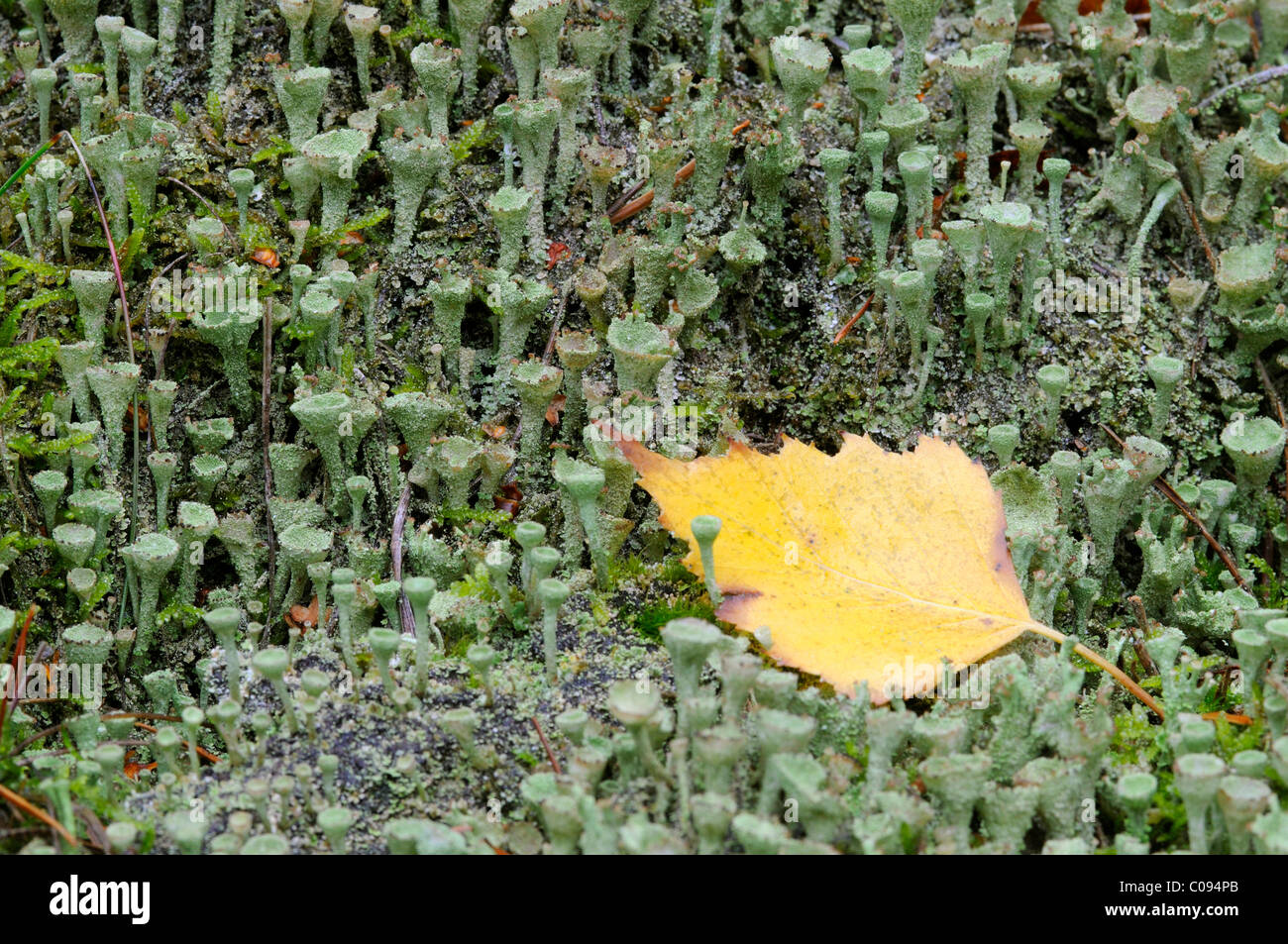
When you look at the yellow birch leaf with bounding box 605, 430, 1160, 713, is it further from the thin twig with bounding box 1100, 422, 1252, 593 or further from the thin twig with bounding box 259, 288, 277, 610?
the thin twig with bounding box 259, 288, 277, 610

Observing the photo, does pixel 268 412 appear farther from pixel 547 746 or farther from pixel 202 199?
pixel 547 746

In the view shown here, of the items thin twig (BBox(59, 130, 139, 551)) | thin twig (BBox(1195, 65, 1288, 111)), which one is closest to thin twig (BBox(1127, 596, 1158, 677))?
thin twig (BBox(1195, 65, 1288, 111))

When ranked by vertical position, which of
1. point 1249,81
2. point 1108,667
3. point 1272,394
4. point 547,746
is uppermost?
point 1249,81

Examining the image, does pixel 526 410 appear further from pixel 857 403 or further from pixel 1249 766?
pixel 1249 766


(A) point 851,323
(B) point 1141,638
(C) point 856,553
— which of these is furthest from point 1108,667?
(A) point 851,323

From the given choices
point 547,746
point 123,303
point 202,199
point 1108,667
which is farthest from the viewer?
point 202,199

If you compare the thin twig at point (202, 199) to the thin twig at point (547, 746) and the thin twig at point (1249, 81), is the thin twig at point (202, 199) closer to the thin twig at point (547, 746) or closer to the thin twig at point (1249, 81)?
the thin twig at point (547, 746)

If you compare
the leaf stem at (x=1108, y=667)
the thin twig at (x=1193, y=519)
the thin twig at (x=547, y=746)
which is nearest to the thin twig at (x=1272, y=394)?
the thin twig at (x=1193, y=519)
